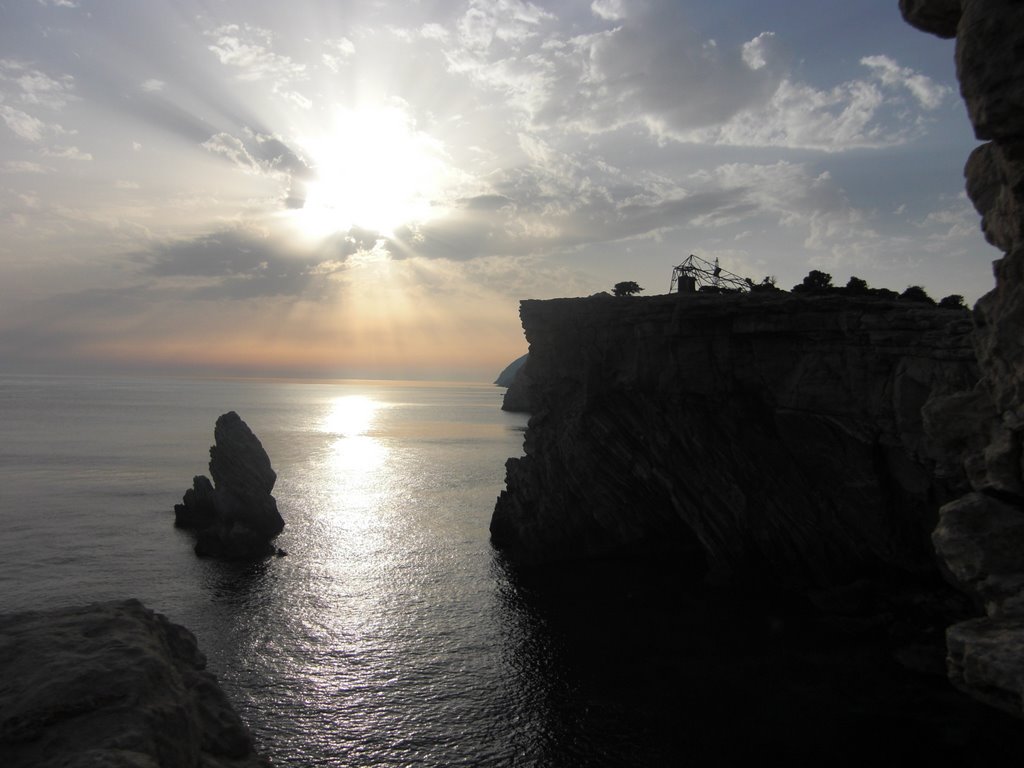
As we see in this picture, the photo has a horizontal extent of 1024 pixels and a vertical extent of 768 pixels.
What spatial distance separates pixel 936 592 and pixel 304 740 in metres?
40.7

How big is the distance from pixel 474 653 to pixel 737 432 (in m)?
26.8

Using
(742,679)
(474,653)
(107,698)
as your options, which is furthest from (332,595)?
(107,698)

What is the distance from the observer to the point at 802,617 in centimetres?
4547

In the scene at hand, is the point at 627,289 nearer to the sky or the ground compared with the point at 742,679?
nearer to the sky

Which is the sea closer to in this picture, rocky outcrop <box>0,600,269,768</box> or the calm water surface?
the calm water surface

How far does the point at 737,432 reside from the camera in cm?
5097

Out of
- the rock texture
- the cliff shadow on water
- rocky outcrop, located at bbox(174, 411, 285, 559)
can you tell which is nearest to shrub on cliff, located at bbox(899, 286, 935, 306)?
the cliff shadow on water

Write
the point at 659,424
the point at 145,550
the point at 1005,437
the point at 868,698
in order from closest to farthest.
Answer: the point at 1005,437
the point at 868,698
the point at 659,424
the point at 145,550

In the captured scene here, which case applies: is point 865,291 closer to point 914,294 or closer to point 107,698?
point 914,294

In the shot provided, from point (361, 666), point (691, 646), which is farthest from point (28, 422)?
point (691, 646)

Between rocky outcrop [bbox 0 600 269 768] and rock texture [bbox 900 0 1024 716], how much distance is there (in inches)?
727

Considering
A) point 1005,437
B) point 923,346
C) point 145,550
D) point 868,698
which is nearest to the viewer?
point 1005,437

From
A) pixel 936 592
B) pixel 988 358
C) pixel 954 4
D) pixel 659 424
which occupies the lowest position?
pixel 936 592

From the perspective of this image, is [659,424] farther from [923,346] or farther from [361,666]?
[361,666]
